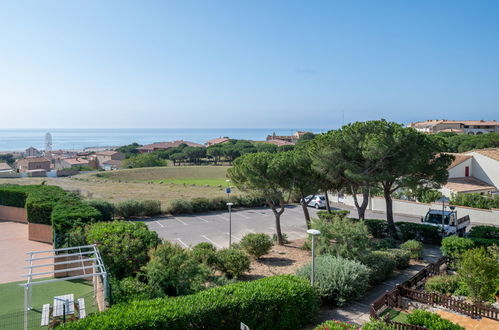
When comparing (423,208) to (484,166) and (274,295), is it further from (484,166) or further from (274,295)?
(274,295)

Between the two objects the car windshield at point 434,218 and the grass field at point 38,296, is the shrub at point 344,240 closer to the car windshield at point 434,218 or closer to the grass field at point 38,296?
the grass field at point 38,296

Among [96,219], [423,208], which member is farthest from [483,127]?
[96,219]

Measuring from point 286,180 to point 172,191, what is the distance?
24.4 m

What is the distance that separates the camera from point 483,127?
111 m

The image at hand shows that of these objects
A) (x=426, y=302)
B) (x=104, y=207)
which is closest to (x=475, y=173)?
(x=426, y=302)

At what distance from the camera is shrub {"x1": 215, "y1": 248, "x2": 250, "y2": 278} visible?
Answer: 42.4 feet

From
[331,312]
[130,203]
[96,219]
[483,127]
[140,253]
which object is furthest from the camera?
[483,127]

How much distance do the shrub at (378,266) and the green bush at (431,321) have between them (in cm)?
391

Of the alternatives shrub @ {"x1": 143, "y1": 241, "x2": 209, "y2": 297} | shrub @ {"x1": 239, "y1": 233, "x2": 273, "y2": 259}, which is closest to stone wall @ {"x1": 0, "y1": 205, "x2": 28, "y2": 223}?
shrub @ {"x1": 239, "y1": 233, "x2": 273, "y2": 259}

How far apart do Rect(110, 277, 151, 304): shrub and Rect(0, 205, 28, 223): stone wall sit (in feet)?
56.7

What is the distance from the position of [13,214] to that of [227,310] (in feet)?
70.6

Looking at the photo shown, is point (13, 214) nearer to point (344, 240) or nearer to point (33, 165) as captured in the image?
point (344, 240)

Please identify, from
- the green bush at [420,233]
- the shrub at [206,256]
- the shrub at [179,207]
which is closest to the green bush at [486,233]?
the green bush at [420,233]

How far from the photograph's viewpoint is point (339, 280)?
1075cm
